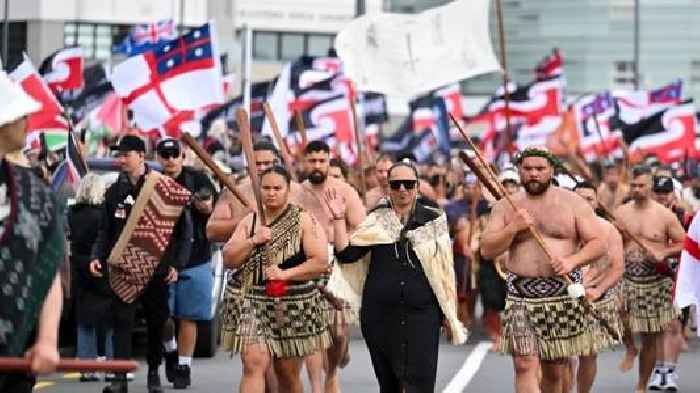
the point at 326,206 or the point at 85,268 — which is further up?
the point at 326,206

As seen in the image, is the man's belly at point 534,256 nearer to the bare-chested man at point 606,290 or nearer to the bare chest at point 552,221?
the bare chest at point 552,221

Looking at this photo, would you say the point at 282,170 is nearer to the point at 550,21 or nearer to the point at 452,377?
the point at 452,377

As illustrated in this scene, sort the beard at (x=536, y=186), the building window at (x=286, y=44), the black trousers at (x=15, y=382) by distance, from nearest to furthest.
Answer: the black trousers at (x=15, y=382) → the beard at (x=536, y=186) → the building window at (x=286, y=44)

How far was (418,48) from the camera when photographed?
70.4 ft

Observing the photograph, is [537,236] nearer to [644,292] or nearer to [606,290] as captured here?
[606,290]

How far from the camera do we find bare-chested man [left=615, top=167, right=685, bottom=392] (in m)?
16.7

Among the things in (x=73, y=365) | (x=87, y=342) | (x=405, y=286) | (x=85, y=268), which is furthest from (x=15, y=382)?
(x=85, y=268)

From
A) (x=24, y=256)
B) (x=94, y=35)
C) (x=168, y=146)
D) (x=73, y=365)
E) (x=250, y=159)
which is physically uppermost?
(x=24, y=256)

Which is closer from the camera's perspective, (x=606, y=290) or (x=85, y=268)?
(x=606, y=290)

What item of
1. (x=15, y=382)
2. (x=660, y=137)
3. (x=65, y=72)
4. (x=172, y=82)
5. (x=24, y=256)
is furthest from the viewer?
(x=660, y=137)

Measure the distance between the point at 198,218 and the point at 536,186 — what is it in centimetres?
429

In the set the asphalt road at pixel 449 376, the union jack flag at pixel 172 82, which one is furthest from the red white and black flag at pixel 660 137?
the asphalt road at pixel 449 376

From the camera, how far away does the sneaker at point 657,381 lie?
16.5 meters

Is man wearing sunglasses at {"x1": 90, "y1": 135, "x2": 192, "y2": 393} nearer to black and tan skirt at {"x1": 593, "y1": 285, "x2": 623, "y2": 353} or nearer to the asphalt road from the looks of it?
the asphalt road
